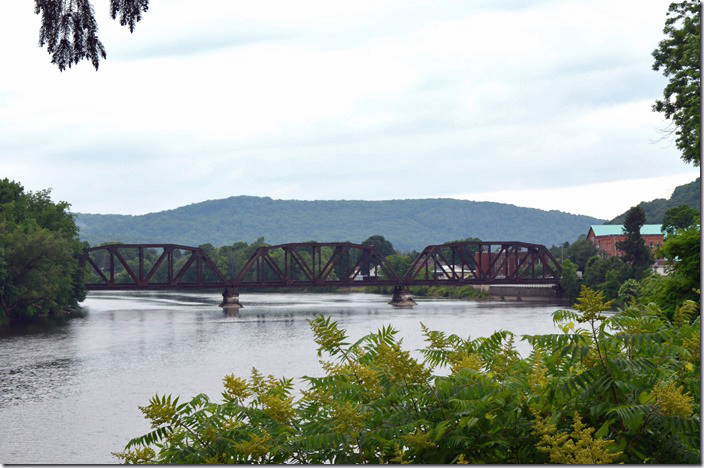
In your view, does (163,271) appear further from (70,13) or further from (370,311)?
(70,13)

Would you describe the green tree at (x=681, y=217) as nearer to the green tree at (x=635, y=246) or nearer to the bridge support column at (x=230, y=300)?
the green tree at (x=635, y=246)

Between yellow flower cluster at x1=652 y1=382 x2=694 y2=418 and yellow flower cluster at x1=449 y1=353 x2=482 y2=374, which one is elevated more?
yellow flower cluster at x1=449 y1=353 x2=482 y2=374

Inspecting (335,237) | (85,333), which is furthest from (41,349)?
(335,237)

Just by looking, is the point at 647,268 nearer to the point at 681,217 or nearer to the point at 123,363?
the point at 681,217

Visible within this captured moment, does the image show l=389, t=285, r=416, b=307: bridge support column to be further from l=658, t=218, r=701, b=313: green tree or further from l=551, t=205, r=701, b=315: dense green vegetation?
l=658, t=218, r=701, b=313: green tree

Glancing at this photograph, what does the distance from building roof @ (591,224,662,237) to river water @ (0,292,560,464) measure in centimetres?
1017

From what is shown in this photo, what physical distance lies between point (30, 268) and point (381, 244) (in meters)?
41.8

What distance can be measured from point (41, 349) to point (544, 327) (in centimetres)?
2014

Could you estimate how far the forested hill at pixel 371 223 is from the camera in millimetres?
63844

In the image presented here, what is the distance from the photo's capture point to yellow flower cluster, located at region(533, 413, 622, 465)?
4.00m

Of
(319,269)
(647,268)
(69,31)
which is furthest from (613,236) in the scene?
(69,31)

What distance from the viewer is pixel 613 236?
58844 millimetres

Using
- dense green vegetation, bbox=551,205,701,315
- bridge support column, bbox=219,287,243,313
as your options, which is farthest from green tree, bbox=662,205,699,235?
→ bridge support column, bbox=219,287,243,313

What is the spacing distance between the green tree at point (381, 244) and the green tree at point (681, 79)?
60.0m
